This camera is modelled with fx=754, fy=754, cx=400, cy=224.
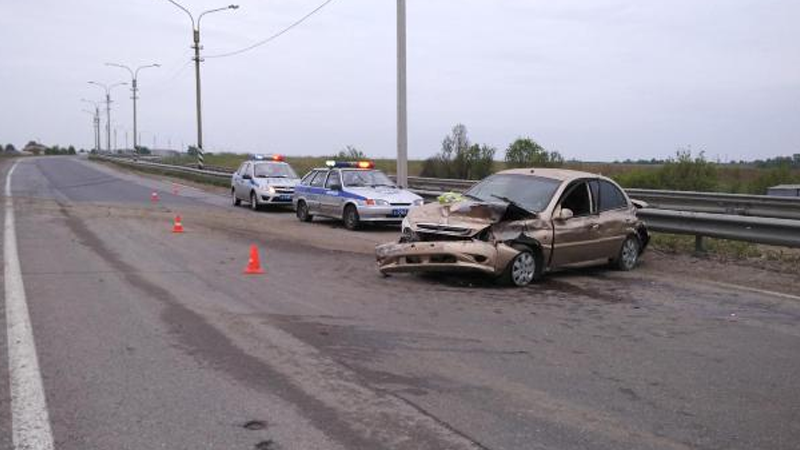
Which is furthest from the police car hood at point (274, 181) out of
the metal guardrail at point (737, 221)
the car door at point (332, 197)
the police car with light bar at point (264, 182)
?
the metal guardrail at point (737, 221)

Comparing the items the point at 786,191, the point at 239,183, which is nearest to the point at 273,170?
the point at 239,183

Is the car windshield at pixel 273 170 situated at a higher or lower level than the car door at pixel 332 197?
Answer: higher

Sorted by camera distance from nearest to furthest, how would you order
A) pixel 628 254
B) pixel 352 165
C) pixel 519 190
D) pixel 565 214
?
pixel 565 214
pixel 519 190
pixel 628 254
pixel 352 165

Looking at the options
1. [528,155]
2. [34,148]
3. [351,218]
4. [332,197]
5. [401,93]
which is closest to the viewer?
[351,218]

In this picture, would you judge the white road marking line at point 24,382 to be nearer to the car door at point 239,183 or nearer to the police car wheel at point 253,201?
the police car wheel at point 253,201

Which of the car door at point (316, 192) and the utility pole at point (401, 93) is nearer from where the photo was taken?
the car door at point (316, 192)

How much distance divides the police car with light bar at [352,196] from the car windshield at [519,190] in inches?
213

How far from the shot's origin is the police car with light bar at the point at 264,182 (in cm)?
2259

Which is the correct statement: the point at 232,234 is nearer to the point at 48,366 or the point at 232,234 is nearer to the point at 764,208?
the point at 48,366

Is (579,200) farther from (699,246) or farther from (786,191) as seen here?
(786,191)

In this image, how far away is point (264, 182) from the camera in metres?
22.9

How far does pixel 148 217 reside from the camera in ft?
60.4

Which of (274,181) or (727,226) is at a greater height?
(274,181)

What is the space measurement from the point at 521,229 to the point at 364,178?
30.6 feet
